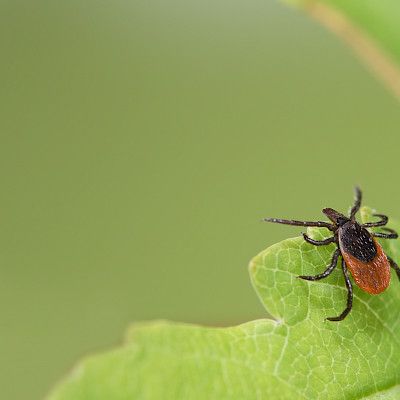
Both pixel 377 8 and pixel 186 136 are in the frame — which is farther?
pixel 186 136

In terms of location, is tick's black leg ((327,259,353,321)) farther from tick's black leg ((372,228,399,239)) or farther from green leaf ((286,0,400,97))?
green leaf ((286,0,400,97))

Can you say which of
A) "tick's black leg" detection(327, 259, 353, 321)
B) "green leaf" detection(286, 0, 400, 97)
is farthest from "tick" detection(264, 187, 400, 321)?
"green leaf" detection(286, 0, 400, 97)

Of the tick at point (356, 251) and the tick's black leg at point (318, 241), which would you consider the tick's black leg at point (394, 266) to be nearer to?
the tick at point (356, 251)

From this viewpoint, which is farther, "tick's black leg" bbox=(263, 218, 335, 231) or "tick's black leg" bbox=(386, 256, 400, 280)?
"tick's black leg" bbox=(386, 256, 400, 280)

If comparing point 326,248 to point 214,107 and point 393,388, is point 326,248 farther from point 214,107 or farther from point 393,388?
point 214,107

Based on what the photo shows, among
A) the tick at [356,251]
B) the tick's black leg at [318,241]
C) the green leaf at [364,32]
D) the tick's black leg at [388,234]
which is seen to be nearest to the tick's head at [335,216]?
the tick at [356,251]

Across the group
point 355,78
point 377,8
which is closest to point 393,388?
point 377,8
